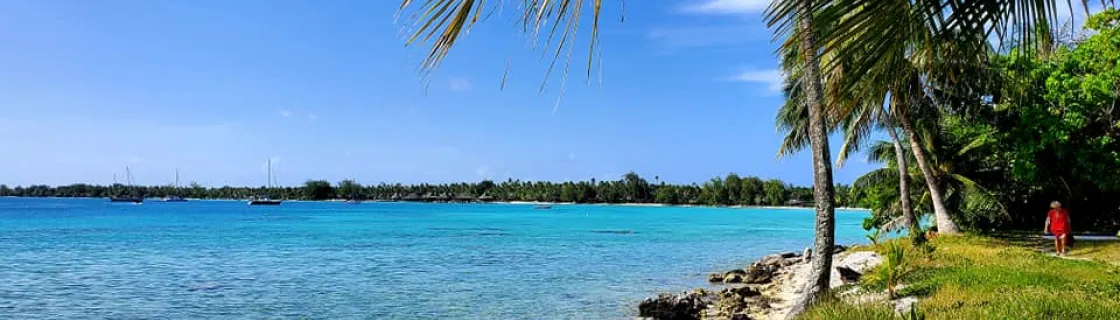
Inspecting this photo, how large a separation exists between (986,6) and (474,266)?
98.2 ft

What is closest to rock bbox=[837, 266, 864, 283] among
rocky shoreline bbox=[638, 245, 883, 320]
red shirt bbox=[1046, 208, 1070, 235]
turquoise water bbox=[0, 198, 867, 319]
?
rocky shoreline bbox=[638, 245, 883, 320]

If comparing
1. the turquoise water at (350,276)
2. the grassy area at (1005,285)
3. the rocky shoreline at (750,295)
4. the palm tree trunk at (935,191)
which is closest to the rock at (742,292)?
the rocky shoreline at (750,295)

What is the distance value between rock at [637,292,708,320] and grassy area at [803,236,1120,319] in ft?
13.6

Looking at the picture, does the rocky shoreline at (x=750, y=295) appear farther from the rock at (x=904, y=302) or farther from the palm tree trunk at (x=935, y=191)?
the palm tree trunk at (x=935, y=191)

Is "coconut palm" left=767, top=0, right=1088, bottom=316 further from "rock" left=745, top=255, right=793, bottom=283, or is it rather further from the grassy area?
"rock" left=745, top=255, right=793, bottom=283

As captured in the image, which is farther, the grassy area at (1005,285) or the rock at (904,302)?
the rock at (904,302)

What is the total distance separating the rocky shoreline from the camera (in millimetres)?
16578

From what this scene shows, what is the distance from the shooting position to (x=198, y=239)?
5072 cm

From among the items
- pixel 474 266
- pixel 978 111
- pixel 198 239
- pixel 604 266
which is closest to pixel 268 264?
pixel 474 266

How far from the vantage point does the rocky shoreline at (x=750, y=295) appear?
16.6m

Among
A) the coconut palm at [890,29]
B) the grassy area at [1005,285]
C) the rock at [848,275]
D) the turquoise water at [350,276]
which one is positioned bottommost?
the turquoise water at [350,276]

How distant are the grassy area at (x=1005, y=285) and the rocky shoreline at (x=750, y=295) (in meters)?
1.69

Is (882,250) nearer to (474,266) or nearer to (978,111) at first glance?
(978,111)

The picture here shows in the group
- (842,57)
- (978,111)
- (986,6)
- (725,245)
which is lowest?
(725,245)
